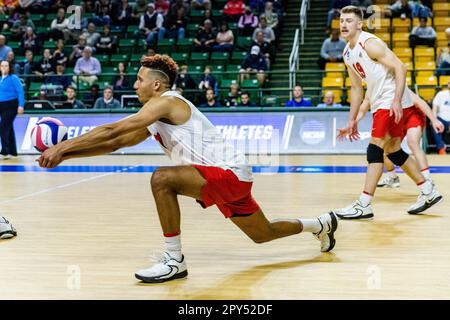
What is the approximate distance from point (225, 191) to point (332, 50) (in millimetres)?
14208

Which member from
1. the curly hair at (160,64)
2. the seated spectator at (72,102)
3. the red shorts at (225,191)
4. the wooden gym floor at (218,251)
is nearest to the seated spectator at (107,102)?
the seated spectator at (72,102)

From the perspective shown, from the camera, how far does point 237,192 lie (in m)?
4.96

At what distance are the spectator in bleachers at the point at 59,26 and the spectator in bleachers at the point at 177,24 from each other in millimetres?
3065

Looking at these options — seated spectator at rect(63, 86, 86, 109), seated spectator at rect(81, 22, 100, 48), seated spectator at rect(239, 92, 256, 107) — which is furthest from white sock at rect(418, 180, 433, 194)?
seated spectator at rect(81, 22, 100, 48)

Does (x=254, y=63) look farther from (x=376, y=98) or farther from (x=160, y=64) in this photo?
(x=160, y=64)

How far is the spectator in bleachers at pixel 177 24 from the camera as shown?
20.5 m

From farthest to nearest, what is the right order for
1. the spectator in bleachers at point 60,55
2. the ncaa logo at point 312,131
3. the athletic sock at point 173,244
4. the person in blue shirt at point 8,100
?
the spectator in bleachers at point 60,55, the ncaa logo at point 312,131, the person in blue shirt at point 8,100, the athletic sock at point 173,244

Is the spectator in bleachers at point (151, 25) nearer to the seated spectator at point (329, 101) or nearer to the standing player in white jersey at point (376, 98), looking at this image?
the seated spectator at point (329, 101)

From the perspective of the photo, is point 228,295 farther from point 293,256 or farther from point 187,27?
point 187,27

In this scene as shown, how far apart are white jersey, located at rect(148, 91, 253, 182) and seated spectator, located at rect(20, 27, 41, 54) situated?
1669 centimetres

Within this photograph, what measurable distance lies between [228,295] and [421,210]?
12.7 ft

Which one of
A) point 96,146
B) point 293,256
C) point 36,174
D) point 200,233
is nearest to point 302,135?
point 36,174

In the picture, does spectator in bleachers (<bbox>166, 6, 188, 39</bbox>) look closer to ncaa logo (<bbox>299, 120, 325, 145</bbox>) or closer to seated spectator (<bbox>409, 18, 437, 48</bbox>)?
seated spectator (<bbox>409, 18, 437, 48</bbox>)

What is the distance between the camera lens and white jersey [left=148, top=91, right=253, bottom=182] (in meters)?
4.91
